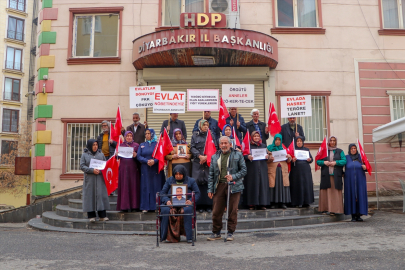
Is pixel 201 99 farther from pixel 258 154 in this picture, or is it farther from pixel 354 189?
pixel 354 189

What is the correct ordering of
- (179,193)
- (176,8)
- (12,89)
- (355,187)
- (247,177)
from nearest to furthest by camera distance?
(179,193), (355,187), (247,177), (176,8), (12,89)

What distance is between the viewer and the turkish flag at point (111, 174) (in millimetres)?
9508

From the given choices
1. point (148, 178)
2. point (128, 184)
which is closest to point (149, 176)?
point (148, 178)

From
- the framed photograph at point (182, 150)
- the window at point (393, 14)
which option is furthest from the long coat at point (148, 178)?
the window at point (393, 14)

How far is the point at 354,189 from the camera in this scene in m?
9.62

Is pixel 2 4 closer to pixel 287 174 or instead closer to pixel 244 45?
pixel 244 45

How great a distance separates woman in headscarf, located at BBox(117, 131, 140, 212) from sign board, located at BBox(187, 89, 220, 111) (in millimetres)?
1800

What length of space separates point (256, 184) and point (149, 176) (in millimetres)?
2505

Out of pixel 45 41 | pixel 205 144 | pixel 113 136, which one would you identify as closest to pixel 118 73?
pixel 45 41

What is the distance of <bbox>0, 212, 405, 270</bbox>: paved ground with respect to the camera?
572 centimetres

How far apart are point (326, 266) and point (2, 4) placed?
47.9 metres

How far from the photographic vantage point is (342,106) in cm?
1427

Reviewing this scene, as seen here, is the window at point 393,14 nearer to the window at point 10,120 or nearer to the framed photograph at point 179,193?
the framed photograph at point 179,193

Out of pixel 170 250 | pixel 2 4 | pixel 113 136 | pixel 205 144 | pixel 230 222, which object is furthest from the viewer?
pixel 2 4
